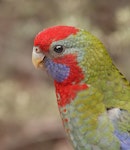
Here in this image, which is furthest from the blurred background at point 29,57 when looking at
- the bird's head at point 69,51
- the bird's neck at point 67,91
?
the bird's head at point 69,51

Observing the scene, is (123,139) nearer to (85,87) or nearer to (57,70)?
(85,87)

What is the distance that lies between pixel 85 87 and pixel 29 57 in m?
3.61

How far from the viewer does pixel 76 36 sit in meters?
3.86

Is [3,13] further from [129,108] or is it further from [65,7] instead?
[129,108]

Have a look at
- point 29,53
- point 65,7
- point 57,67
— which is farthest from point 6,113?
point 57,67

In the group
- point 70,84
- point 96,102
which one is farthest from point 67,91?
point 96,102

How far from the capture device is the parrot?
3.85 meters

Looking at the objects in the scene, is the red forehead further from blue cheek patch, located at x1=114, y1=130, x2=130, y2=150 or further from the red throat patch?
blue cheek patch, located at x1=114, y1=130, x2=130, y2=150

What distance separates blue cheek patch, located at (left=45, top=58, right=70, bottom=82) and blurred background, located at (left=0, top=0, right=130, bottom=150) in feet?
8.97

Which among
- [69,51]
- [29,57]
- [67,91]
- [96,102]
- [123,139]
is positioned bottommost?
[123,139]

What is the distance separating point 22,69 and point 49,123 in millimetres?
937

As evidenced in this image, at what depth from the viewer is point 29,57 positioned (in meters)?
7.49

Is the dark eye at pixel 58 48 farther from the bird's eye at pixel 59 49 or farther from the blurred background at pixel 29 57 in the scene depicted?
the blurred background at pixel 29 57

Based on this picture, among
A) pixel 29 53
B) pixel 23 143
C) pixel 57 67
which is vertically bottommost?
pixel 57 67
